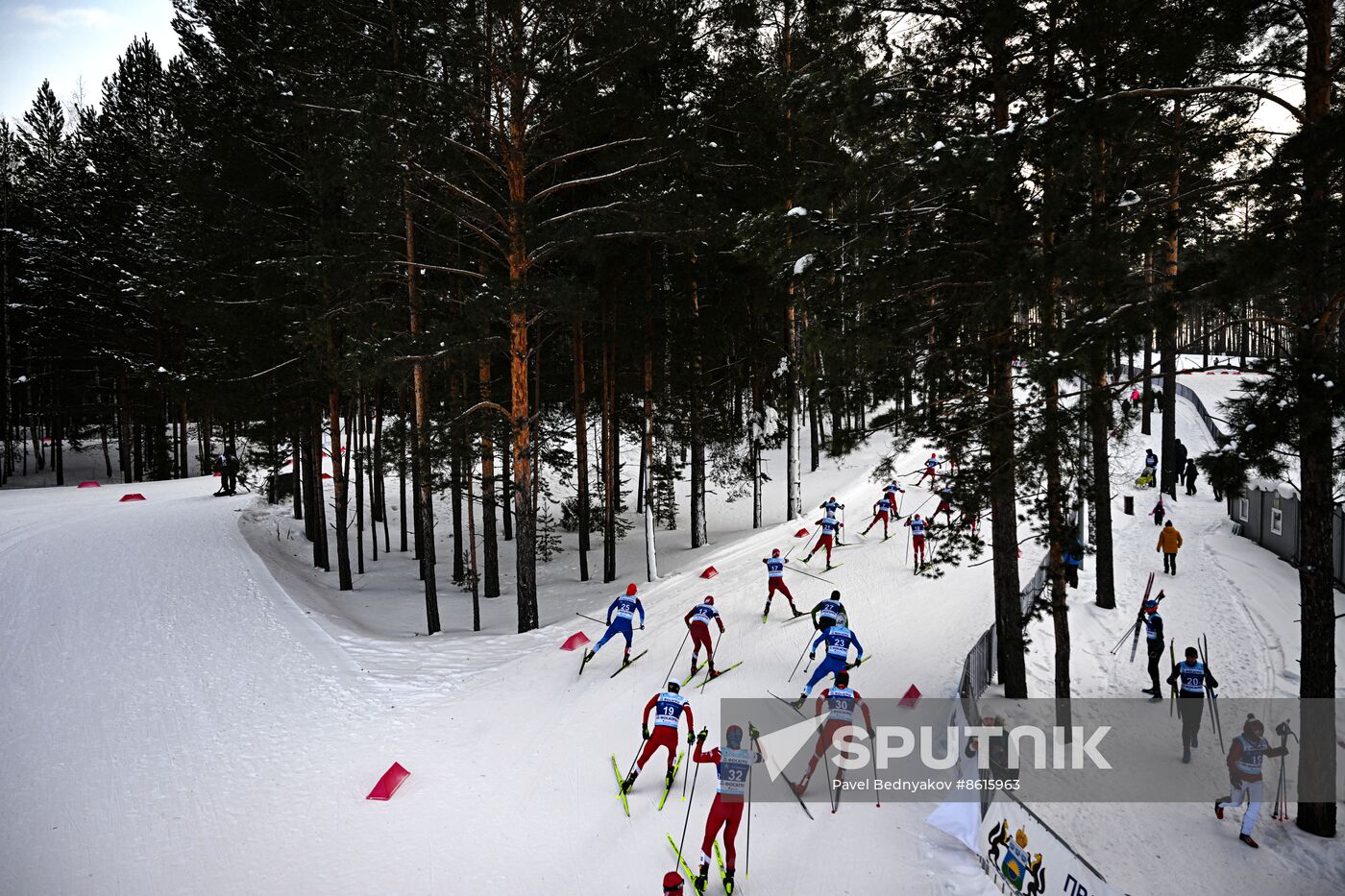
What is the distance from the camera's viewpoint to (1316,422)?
6500 mm

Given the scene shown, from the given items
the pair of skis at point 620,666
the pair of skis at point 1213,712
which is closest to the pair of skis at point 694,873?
the pair of skis at point 620,666

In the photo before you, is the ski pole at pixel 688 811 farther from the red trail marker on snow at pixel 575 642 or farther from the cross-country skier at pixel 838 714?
the red trail marker on snow at pixel 575 642

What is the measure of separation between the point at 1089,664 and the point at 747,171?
13216 mm

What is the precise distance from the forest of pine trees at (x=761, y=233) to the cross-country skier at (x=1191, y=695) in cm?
148

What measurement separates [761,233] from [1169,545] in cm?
1303

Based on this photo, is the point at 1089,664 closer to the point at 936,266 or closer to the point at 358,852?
the point at 936,266

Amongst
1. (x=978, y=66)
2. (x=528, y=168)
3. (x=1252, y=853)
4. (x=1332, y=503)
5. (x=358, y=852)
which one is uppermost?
(x=528, y=168)

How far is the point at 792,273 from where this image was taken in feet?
33.7

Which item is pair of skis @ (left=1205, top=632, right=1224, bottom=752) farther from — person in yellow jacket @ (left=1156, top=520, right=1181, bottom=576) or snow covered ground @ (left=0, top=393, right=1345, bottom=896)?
person in yellow jacket @ (left=1156, top=520, right=1181, bottom=576)

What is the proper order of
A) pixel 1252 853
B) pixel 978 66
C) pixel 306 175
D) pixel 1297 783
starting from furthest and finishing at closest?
pixel 306 175
pixel 978 66
pixel 1297 783
pixel 1252 853

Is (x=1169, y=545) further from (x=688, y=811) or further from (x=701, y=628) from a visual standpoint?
(x=688, y=811)

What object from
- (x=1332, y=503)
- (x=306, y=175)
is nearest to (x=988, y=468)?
(x=1332, y=503)

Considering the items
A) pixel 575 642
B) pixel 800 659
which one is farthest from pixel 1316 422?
pixel 575 642

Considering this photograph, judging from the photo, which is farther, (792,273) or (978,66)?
(792,273)
